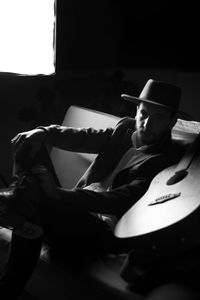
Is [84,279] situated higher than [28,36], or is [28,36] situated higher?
[28,36]

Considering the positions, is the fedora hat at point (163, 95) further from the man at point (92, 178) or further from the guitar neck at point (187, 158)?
the guitar neck at point (187, 158)

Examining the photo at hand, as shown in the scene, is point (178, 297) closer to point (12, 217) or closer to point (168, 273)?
point (168, 273)

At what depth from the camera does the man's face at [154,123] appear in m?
1.62

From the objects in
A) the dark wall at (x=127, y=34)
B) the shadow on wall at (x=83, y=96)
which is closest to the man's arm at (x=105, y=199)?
the shadow on wall at (x=83, y=96)

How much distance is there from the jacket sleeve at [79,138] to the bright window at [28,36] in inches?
27.7

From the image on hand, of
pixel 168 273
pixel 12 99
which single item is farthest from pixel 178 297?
pixel 12 99

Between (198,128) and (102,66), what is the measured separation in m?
0.91

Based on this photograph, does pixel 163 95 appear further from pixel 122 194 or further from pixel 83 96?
pixel 83 96

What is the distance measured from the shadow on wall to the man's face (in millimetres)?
854

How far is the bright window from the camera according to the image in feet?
7.61

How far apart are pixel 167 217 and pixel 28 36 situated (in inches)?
58.7

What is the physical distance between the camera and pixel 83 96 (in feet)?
8.55

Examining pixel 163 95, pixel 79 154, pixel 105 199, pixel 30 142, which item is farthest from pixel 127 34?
pixel 105 199

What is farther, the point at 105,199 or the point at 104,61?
the point at 104,61
